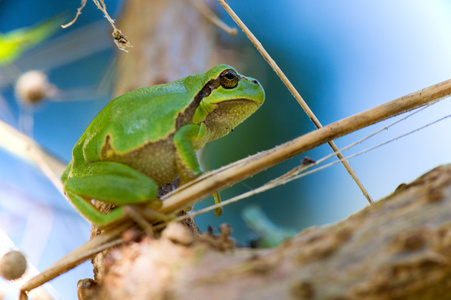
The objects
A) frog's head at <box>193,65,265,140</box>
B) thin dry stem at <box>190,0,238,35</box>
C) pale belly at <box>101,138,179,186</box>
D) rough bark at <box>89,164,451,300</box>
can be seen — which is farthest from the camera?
thin dry stem at <box>190,0,238,35</box>

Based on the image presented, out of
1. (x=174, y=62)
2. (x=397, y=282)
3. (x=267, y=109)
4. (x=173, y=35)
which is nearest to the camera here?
(x=397, y=282)

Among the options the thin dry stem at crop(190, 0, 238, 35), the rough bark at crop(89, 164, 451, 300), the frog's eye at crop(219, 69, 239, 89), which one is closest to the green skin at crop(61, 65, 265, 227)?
the frog's eye at crop(219, 69, 239, 89)

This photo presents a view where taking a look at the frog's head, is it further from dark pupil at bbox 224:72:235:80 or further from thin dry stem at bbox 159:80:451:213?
thin dry stem at bbox 159:80:451:213

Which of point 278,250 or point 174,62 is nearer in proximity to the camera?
point 278,250

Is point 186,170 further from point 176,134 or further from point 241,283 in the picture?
point 241,283

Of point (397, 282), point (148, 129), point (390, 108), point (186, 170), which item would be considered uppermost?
point (148, 129)

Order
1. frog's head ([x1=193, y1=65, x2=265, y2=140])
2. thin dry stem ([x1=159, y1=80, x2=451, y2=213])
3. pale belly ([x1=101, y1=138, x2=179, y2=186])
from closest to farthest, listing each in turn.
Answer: thin dry stem ([x1=159, y1=80, x2=451, y2=213]) → pale belly ([x1=101, y1=138, x2=179, y2=186]) → frog's head ([x1=193, y1=65, x2=265, y2=140])

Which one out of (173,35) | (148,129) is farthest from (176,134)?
(173,35)

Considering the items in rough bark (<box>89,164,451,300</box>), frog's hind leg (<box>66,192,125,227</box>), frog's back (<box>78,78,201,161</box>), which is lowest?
rough bark (<box>89,164,451,300</box>)
